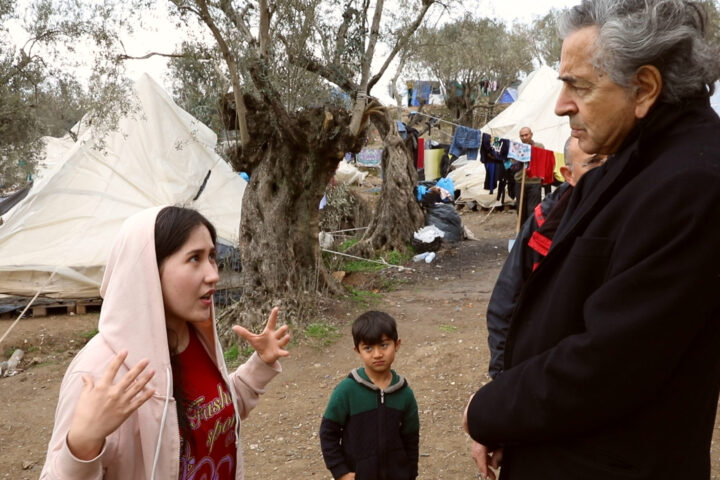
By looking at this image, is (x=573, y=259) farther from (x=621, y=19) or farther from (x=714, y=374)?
(x=621, y=19)

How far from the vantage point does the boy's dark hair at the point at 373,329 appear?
2.82 metres

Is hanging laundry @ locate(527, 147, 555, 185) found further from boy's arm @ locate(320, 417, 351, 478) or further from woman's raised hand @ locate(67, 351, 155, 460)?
woman's raised hand @ locate(67, 351, 155, 460)

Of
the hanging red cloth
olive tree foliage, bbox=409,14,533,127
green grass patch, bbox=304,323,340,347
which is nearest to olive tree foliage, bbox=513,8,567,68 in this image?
olive tree foliage, bbox=409,14,533,127

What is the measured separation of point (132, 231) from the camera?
1759 millimetres

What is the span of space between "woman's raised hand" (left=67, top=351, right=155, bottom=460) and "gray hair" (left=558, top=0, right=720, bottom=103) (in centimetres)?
136

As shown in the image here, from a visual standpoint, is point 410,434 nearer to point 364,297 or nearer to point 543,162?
point 364,297

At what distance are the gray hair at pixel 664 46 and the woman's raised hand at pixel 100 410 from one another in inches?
53.6

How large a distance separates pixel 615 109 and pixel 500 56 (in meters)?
31.2

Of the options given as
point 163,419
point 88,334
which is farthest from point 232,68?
point 163,419

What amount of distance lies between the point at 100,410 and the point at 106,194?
370 inches

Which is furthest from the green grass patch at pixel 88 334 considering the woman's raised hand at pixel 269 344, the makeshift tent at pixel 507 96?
the makeshift tent at pixel 507 96

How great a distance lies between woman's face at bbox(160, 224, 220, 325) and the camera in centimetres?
183

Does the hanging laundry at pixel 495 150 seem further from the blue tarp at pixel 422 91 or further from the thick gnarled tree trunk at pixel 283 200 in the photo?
the blue tarp at pixel 422 91

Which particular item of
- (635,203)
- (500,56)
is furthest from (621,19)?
(500,56)
